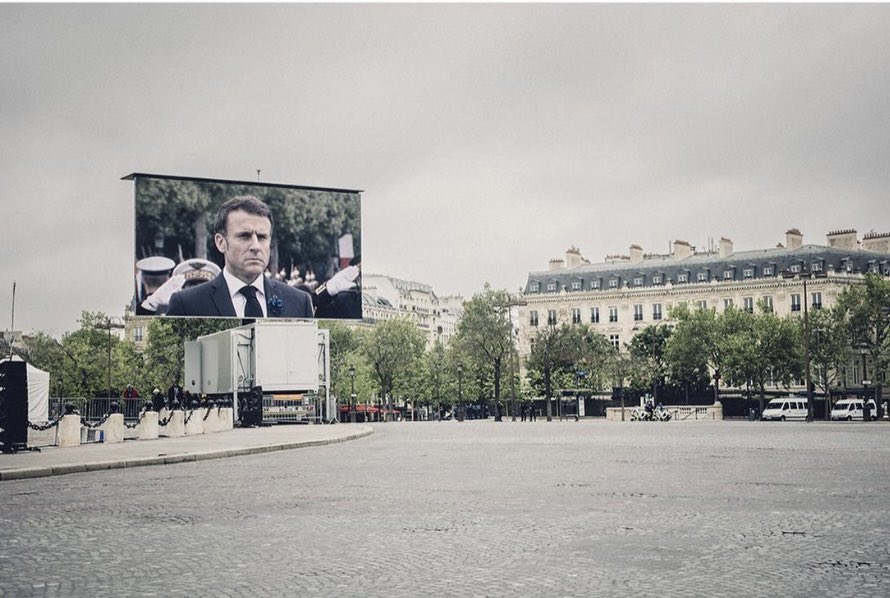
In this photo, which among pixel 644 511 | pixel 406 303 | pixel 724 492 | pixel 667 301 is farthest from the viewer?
pixel 406 303

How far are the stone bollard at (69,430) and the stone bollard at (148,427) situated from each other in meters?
3.85

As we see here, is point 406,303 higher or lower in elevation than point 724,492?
higher

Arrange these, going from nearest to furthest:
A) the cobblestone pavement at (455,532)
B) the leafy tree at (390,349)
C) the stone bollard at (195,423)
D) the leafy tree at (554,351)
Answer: the cobblestone pavement at (455,532) < the stone bollard at (195,423) < the leafy tree at (554,351) < the leafy tree at (390,349)

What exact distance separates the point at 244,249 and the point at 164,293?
389cm

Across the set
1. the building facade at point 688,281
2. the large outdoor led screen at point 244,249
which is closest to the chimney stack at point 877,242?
the building facade at point 688,281

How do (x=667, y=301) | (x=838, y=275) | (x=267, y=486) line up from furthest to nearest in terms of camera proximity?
(x=667, y=301), (x=838, y=275), (x=267, y=486)

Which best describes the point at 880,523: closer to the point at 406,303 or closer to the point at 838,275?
the point at 838,275

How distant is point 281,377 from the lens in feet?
141

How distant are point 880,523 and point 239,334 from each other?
3453cm

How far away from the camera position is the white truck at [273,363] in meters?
42.3

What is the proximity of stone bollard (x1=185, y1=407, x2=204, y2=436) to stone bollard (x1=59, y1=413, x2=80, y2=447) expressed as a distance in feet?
24.1

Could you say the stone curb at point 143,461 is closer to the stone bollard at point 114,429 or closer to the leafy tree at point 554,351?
the stone bollard at point 114,429

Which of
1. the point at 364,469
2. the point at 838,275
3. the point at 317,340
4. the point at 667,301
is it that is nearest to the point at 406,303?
the point at 667,301

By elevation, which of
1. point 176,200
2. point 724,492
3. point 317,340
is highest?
point 176,200
